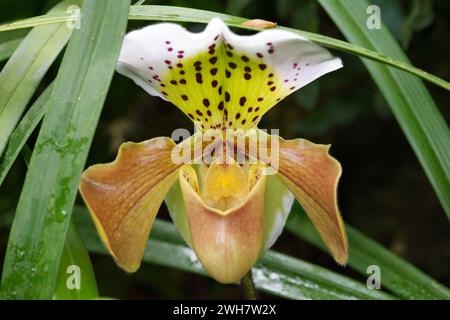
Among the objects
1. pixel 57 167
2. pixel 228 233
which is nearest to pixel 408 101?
pixel 228 233

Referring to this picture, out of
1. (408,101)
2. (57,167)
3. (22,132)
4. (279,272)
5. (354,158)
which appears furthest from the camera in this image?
(354,158)

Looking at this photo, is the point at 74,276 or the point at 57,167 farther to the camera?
the point at 74,276

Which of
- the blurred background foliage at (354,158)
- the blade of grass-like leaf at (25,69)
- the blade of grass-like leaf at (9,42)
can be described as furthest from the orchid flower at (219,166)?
the blurred background foliage at (354,158)

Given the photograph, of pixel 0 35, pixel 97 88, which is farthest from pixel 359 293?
pixel 0 35

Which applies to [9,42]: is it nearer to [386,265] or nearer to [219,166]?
[219,166]

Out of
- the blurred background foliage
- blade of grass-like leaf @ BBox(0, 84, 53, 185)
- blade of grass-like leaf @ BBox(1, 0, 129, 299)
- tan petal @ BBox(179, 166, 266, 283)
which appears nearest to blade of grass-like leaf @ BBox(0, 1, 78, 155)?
blade of grass-like leaf @ BBox(0, 84, 53, 185)

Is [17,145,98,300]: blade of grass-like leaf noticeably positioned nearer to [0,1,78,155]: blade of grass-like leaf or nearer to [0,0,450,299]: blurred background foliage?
[0,1,78,155]: blade of grass-like leaf

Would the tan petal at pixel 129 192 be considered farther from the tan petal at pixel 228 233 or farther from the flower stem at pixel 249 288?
the flower stem at pixel 249 288
